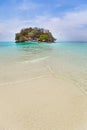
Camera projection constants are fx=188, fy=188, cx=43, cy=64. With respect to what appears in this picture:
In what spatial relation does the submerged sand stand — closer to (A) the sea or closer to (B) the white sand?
(B) the white sand

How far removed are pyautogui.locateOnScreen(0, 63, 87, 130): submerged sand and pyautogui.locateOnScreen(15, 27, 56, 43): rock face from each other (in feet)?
228

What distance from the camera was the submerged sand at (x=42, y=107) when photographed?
3379 millimetres

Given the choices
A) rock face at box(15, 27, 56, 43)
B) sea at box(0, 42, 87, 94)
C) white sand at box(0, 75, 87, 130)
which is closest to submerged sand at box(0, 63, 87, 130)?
white sand at box(0, 75, 87, 130)

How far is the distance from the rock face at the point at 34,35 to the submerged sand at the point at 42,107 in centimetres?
6961

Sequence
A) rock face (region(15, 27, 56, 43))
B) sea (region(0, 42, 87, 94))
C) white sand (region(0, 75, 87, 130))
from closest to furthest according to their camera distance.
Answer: white sand (region(0, 75, 87, 130)) → sea (region(0, 42, 87, 94)) → rock face (region(15, 27, 56, 43))

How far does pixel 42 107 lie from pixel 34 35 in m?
74.2

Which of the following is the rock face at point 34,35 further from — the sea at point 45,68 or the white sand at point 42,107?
the white sand at point 42,107

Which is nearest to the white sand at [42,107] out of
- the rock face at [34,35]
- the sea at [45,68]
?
the sea at [45,68]

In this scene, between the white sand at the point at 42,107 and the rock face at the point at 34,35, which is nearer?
the white sand at the point at 42,107

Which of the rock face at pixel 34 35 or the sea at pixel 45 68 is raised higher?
the rock face at pixel 34 35

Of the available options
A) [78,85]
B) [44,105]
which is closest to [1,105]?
[44,105]

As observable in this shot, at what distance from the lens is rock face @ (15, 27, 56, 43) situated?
7562cm

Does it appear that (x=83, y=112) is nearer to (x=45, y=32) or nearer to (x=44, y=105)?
(x=44, y=105)

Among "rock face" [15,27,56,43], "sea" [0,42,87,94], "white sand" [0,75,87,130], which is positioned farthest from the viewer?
"rock face" [15,27,56,43]
